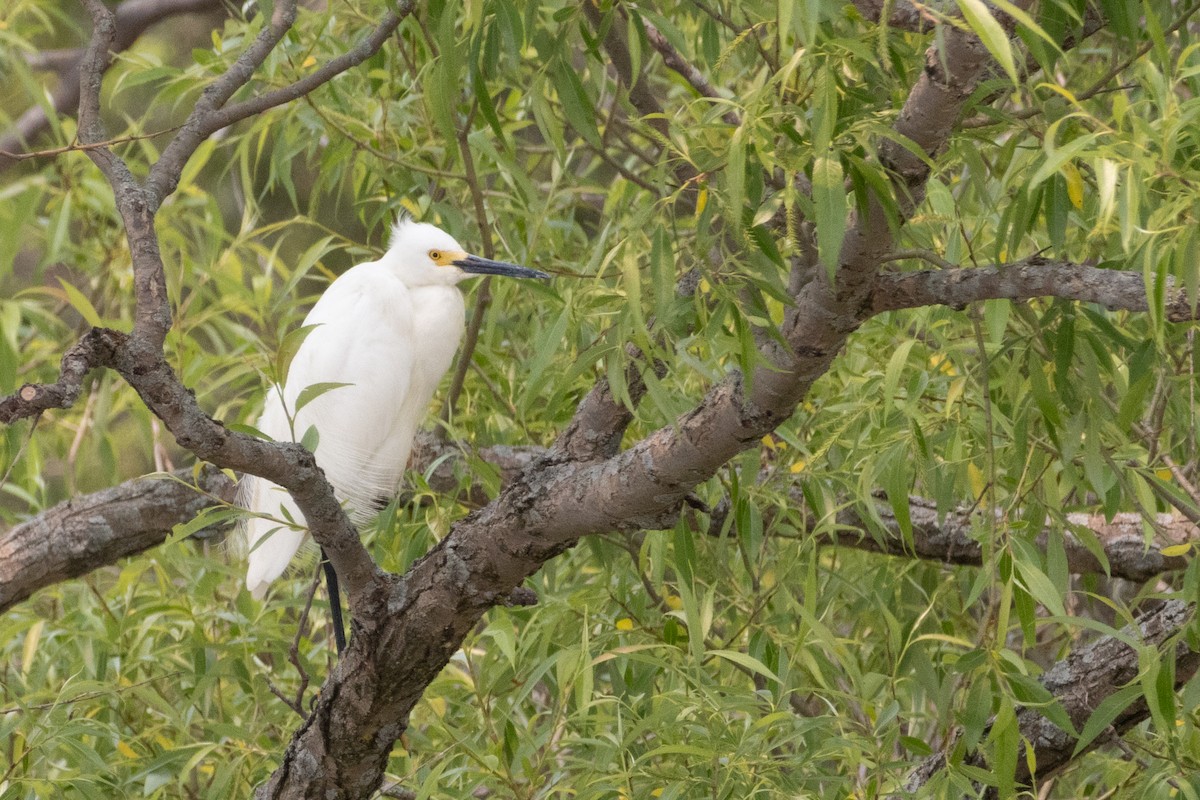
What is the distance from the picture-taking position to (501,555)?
1199 mm

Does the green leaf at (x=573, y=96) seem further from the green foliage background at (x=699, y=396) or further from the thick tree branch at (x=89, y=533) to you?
the thick tree branch at (x=89, y=533)

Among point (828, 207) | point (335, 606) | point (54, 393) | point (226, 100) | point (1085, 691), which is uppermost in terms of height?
point (226, 100)

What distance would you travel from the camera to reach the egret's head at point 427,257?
6.06 feet

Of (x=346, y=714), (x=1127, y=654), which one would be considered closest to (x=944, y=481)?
(x=1127, y=654)

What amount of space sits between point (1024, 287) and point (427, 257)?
116 centimetres

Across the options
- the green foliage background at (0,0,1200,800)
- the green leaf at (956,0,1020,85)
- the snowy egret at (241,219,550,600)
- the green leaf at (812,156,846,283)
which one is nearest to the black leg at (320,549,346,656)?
the green foliage background at (0,0,1200,800)

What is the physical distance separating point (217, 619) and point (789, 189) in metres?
1.14

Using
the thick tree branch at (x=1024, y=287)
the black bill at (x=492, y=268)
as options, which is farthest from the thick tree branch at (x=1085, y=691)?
the black bill at (x=492, y=268)

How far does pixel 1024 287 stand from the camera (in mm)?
878

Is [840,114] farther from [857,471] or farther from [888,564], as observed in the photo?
[888,564]

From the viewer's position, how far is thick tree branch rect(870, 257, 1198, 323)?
825 millimetres

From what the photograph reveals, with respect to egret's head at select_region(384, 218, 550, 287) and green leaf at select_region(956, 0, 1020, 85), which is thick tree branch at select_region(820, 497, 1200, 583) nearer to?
egret's head at select_region(384, 218, 550, 287)

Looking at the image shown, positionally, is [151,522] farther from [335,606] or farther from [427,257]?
[427,257]

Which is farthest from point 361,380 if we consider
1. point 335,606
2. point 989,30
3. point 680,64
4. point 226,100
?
point 989,30
